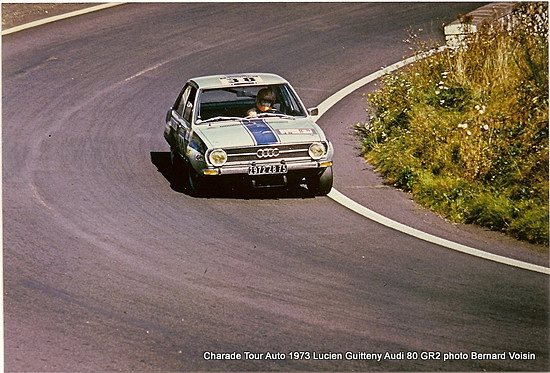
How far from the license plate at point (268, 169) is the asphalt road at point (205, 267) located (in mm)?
492

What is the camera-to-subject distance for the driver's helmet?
1260 cm

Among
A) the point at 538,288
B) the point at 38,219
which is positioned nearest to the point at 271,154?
the point at 38,219

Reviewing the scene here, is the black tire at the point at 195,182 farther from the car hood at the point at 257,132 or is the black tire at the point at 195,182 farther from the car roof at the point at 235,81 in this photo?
the car roof at the point at 235,81

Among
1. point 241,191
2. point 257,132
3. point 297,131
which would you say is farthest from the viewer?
point 241,191

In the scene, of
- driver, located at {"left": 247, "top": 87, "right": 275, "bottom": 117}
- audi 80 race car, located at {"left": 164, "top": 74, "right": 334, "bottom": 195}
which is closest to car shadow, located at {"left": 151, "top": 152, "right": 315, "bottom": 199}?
audi 80 race car, located at {"left": 164, "top": 74, "right": 334, "bottom": 195}

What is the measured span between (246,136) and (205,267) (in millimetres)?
2691

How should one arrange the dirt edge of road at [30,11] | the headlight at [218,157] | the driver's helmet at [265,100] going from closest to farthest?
the headlight at [218,157]
the driver's helmet at [265,100]
the dirt edge of road at [30,11]

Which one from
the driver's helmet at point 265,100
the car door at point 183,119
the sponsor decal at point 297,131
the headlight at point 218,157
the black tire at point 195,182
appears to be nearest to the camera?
the headlight at point 218,157

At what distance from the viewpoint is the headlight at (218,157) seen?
1132 centimetres

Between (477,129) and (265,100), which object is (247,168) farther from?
(477,129)

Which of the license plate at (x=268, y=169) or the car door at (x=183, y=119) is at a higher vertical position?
the car door at (x=183, y=119)

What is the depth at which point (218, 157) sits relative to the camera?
11336 millimetres

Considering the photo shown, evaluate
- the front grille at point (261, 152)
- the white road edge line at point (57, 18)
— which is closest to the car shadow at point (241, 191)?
the front grille at point (261, 152)

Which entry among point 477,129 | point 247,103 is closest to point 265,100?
point 247,103
